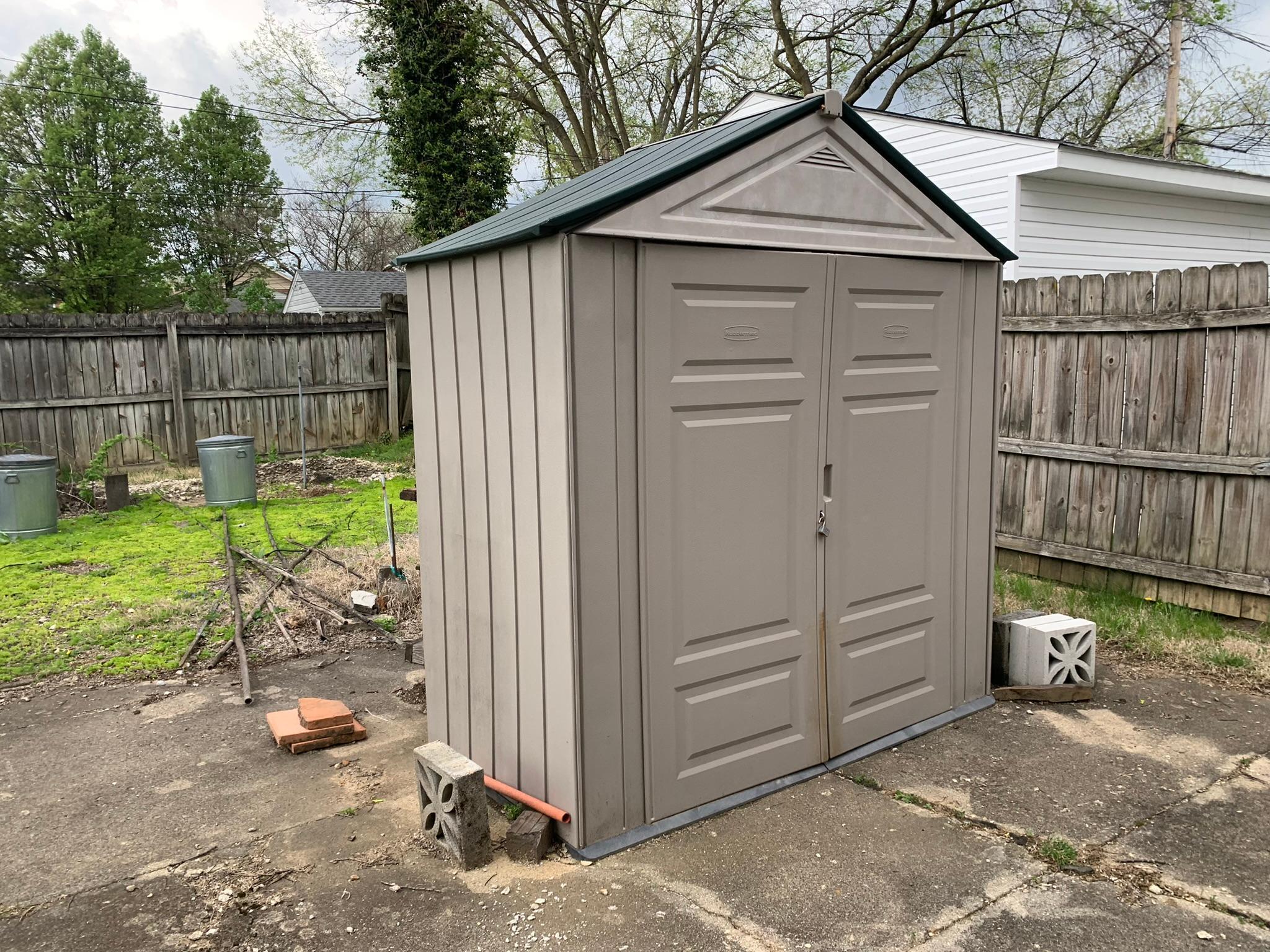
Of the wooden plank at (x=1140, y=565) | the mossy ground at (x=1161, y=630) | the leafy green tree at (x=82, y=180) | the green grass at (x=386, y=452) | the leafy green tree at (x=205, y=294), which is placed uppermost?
the leafy green tree at (x=82, y=180)

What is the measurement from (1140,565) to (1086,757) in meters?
2.51

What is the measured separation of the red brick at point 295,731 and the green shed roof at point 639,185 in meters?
2.11

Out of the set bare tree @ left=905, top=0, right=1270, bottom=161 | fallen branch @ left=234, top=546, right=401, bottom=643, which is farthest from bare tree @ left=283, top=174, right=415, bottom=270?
fallen branch @ left=234, top=546, right=401, bottom=643

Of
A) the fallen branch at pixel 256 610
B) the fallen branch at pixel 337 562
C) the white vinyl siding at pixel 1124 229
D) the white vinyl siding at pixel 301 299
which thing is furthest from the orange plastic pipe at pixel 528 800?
the white vinyl siding at pixel 301 299

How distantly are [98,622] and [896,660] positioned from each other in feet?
16.2

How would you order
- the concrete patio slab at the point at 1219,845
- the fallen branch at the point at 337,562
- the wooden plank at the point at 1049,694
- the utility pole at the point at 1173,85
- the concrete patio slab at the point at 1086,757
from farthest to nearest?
the utility pole at the point at 1173,85 → the fallen branch at the point at 337,562 → the wooden plank at the point at 1049,694 → the concrete patio slab at the point at 1086,757 → the concrete patio slab at the point at 1219,845

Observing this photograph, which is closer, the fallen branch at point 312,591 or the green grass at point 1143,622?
the green grass at point 1143,622

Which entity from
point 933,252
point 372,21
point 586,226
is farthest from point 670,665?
point 372,21

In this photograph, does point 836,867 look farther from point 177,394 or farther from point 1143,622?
point 177,394

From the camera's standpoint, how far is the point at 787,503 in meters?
3.61

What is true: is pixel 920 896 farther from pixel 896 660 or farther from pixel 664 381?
pixel 664 381

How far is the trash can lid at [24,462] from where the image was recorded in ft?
26.6

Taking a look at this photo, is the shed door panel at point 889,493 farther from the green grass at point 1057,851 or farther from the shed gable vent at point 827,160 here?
the green grass at point 1057,851

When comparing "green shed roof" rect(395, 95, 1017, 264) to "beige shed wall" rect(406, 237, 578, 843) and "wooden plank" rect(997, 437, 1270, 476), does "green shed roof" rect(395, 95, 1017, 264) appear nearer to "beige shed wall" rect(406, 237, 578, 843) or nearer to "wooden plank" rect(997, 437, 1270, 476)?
"beige shed wall" rect(406, 237, 578, 843)
